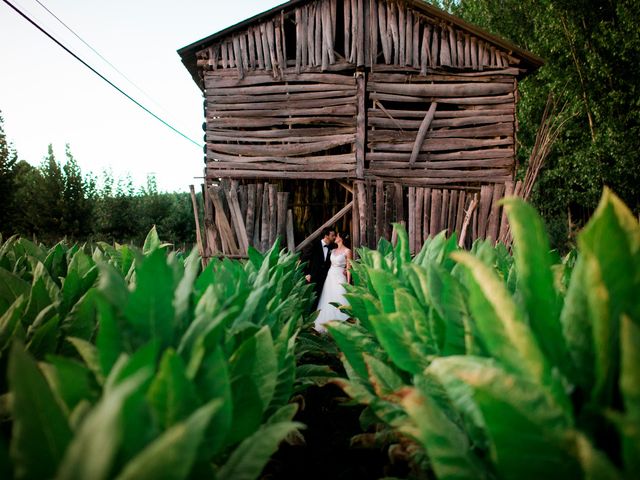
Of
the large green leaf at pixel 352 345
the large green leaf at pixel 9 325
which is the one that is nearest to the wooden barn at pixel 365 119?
the large green leaf at pixel 352 345

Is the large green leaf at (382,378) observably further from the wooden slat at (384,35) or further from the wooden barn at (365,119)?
the wooden slat at (384,35)

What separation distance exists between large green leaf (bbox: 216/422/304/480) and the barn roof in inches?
404

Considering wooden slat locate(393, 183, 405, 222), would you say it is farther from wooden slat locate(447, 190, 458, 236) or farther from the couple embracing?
the couple embracing

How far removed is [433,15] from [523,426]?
1059cm

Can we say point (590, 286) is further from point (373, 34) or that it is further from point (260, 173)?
point (373, 34)

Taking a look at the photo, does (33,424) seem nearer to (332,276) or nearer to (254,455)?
(254,455)

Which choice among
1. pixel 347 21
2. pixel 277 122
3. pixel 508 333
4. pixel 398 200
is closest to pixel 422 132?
pixel 398 200

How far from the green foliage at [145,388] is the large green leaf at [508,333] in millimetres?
408

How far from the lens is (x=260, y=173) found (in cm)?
985

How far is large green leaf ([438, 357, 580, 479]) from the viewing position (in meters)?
0.65

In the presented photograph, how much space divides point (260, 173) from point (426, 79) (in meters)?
4.35

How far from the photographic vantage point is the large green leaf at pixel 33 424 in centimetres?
61

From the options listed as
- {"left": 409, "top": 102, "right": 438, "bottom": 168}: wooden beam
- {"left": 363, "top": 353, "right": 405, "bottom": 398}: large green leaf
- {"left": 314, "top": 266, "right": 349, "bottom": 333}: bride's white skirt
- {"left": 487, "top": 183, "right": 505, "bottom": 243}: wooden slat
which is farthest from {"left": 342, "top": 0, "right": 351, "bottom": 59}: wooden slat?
{"left": 363, "top": 353, "right": 405, "bottom": 398}: large green leaf

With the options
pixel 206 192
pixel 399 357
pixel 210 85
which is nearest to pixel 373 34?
pixel 210 85
